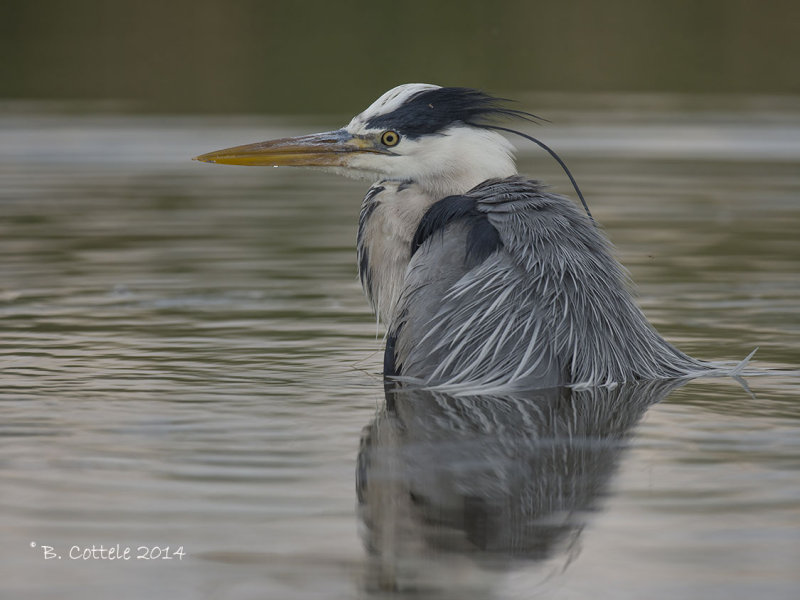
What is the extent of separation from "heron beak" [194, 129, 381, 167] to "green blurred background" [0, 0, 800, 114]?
653 inches

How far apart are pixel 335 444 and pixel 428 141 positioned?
6.31 ft

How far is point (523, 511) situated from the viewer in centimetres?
445

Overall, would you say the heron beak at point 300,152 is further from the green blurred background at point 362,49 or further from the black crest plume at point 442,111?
the green blurred background at point 362,49

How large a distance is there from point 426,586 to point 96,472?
1565 mm

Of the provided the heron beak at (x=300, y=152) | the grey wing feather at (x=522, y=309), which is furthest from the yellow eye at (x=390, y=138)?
the grey wing feather at (x=522, y=309)

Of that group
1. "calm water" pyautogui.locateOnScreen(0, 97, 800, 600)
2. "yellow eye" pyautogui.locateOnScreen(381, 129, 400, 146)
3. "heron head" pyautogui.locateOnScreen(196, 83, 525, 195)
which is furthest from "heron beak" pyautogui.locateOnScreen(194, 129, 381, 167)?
"calm water" pyautogui.locateOnScreen(0, 97, 800, 600)

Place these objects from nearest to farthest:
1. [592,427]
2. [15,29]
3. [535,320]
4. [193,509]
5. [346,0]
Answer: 1. [193,509]
2. [592,427]
3. [535,320]
4. [15,29]
5. [346,0]

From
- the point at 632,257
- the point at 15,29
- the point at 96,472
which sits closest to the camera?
the point at 96,472

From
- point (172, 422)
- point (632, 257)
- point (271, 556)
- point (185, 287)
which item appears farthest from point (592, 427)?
point (632, 257)

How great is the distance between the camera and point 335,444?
17.6ft

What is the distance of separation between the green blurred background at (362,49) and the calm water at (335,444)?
1445cm

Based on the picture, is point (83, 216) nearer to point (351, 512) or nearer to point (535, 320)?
point (535, 320)

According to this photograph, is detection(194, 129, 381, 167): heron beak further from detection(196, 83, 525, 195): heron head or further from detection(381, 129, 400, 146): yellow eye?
detection(381, 129, 400, 146): yellow eye

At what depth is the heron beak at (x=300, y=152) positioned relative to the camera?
702 cm
